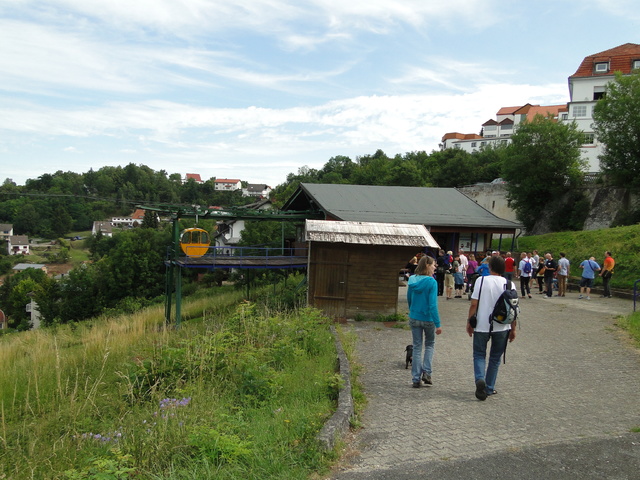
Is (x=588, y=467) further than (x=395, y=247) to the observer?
No

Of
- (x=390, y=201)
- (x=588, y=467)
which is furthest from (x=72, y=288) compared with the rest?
(x=588, y=467)

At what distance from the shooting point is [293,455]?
4.45 meters

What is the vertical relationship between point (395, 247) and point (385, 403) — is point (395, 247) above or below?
above

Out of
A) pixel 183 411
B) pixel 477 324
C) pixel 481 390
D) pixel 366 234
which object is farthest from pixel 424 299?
pixel 366 234

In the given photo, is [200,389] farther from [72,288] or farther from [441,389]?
[72,288]

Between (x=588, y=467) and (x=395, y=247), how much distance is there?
855cm

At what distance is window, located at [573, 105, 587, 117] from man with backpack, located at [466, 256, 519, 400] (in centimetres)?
6046

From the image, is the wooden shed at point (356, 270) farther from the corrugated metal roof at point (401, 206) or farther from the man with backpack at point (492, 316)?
the corrugated metal roof at point (401, 206)

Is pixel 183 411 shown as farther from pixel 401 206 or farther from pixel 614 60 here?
pixel 614 60

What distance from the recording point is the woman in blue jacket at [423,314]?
6832mm

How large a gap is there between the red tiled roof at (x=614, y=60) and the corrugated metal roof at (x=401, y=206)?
43.3m

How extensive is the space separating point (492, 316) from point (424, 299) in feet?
3.12

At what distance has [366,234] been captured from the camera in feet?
42.2

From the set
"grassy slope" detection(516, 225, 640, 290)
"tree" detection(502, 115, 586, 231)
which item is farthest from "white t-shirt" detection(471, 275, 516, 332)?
"tree" detection(502, 115, 586, 231)
